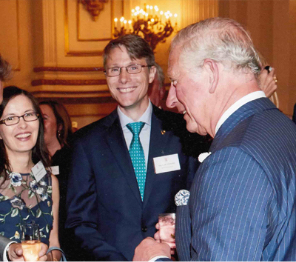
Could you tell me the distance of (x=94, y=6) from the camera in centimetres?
789

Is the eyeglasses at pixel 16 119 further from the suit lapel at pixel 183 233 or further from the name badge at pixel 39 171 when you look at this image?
the suit lapel at pixel 183 233

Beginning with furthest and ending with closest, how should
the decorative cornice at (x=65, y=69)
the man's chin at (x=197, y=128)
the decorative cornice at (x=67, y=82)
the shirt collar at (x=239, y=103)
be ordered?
the decorative cornice at (x=65, y=69), the decorative cornice at (x=67, y=82), the man's chin at (x=197, y=128), the shirt collar at (x=239, y=103)

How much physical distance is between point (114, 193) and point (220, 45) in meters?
1.25

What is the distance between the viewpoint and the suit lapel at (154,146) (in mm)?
2396

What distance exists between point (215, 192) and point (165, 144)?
138 cm

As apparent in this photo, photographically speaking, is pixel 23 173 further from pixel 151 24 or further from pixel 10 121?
pixel 151 24

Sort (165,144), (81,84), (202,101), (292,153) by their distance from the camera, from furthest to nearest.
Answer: (81,84)
(165,144)
(202,101)
(292,153)

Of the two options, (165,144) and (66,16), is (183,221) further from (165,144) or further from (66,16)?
(66,16)

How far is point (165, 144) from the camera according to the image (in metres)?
2.52

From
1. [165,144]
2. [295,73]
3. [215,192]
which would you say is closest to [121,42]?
[165,144]

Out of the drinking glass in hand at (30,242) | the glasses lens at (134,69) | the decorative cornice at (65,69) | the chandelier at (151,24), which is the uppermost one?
the chandelier at (151,24)

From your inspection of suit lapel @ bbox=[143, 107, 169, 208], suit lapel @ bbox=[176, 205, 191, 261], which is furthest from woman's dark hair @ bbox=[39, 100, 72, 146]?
suit lapel @ bbox=[176, 205, 191, 261]

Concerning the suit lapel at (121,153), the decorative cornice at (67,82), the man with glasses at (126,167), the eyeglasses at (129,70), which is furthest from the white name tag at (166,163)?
the decorative cornice at (67,82)

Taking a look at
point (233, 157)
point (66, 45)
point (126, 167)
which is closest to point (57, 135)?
point (126, 167)
